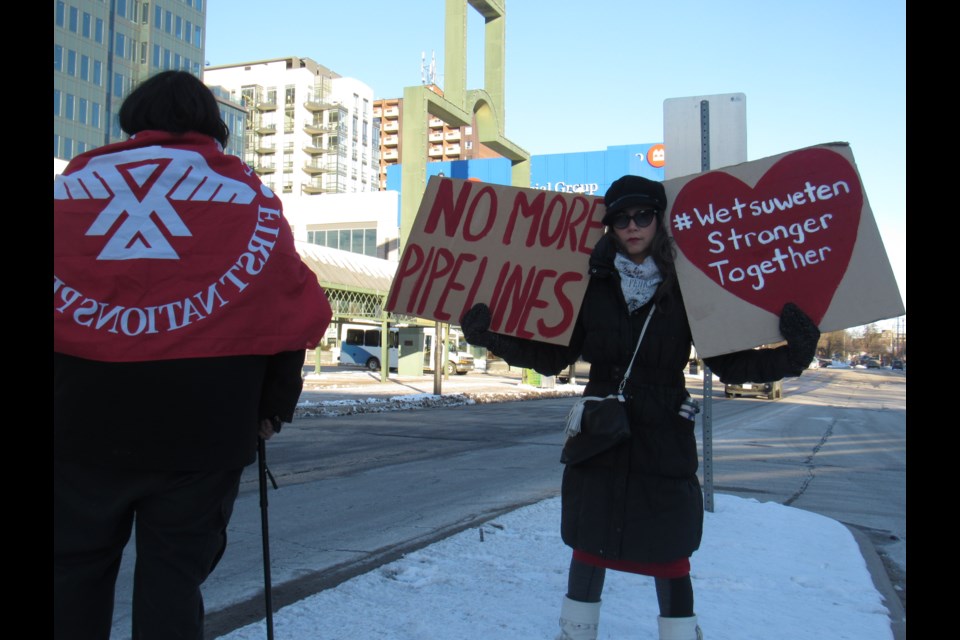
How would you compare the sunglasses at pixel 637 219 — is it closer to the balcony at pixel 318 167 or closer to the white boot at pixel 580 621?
the white boot at pixel 580 621

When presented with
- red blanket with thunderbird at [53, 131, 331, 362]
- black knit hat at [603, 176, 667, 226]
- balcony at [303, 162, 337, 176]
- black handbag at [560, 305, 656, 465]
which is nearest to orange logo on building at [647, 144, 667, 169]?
black knit hat at [603, 176, 667, 226]

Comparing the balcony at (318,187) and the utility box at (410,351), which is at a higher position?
the balcony at (318,187)

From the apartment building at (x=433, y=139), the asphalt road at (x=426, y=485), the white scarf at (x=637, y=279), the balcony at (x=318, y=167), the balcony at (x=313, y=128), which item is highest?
the apartment building at (x=433, y=139)

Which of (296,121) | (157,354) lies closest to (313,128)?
(296,121)

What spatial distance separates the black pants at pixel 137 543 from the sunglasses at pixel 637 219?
1677 millimetres

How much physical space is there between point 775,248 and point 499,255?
1.10 metres

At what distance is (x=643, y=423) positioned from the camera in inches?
102

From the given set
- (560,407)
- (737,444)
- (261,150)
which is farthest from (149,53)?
(737,444)

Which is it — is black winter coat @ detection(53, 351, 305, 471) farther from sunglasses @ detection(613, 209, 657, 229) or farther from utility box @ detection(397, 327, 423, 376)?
utility box @ detection(397, 327, 423, 376)

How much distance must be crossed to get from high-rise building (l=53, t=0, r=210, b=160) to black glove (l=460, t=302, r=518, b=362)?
54.5m

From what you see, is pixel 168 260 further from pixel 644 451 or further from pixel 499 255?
pixel 644 451

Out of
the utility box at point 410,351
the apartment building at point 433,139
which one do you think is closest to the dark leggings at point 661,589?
the utility box at point 410,351

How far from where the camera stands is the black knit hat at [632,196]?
279cm
